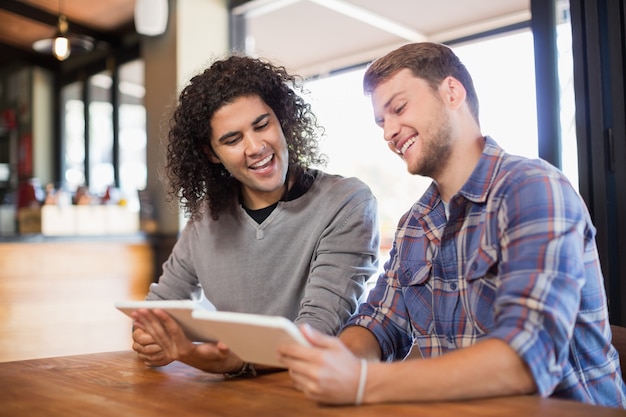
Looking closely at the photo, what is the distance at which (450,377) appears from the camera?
101cm

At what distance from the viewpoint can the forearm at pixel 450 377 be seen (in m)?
1.01

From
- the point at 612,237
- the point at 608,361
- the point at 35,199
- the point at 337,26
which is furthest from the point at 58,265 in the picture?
the point at 608,361

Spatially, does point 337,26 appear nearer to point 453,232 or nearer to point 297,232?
point 297,232

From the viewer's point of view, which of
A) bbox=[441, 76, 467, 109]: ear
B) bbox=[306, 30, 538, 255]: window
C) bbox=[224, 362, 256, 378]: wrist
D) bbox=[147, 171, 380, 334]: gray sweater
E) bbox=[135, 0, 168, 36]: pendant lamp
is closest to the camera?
bbox=[224, 362, 256, 378]: wrist

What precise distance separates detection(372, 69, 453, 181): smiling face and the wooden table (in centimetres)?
52

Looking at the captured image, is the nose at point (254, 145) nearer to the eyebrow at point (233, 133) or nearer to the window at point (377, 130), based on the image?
the eyebrow at point (233, 133)

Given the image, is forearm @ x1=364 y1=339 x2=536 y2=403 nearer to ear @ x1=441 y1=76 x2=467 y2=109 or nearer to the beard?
the beard

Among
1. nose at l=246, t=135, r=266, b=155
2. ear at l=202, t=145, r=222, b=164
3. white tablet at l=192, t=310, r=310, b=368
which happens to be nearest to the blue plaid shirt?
white tablet at l=192, t=310, r=310, b=368

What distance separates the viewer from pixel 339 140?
5.56 meters

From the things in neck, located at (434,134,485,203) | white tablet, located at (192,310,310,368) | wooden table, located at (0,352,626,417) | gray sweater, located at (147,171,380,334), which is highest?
neck, located at (434,134,485,203)

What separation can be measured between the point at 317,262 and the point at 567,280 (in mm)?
737

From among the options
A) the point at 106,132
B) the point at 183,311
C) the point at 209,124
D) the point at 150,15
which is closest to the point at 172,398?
the point at 183,311

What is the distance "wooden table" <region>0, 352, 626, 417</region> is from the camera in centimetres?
97

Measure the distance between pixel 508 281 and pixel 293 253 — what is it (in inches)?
30.5
